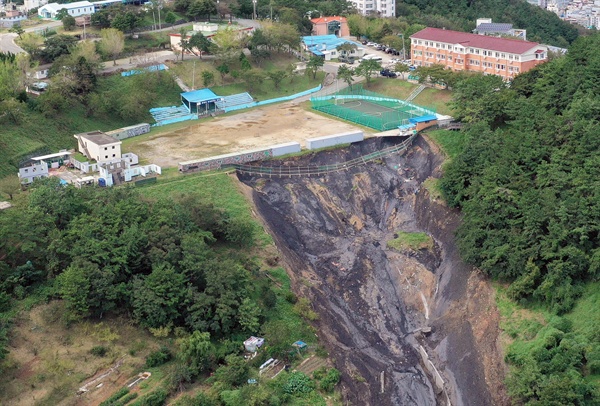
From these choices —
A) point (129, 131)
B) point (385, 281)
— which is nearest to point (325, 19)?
point (129, 131)

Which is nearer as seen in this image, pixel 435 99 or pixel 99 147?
pixel 99 147

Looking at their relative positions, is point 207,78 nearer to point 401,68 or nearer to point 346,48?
point 346,48

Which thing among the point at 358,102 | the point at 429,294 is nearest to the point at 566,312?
the point at 429,294

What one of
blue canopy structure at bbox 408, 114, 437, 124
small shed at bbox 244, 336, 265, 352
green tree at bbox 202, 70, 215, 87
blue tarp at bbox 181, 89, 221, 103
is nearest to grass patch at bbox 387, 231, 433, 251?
blue canopy structure at bbox 408, 114, 437, 124

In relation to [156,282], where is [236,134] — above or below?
above

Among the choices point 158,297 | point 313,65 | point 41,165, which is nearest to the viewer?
point 158,297

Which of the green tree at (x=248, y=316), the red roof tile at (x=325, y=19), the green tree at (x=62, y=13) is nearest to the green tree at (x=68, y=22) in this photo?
the green tree at (x=62, y=13)
